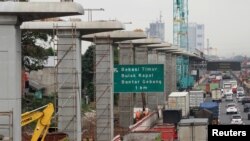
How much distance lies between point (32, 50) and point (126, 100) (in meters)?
12.0

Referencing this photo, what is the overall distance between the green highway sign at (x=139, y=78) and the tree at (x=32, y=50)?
15.1m

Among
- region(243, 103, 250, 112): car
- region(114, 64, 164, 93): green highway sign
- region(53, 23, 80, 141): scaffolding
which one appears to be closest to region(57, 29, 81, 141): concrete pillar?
region(53, 23, 80, 141): scaffolding

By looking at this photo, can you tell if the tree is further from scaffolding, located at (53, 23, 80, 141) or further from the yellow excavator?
the yellow excavator

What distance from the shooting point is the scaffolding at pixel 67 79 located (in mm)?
29000

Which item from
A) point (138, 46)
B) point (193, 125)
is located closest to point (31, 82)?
point (138, 46)

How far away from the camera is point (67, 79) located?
95.9 ft

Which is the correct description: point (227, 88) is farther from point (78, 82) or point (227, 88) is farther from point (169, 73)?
point (78, 82)

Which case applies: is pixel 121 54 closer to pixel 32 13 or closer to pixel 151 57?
pixel 151 57

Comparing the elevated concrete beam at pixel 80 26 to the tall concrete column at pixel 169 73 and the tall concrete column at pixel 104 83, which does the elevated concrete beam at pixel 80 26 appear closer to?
the tall concrete column at pixel 104 83

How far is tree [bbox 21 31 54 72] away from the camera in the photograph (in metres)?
55.6

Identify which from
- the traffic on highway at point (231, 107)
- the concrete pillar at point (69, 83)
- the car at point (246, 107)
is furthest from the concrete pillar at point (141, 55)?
the car at point (246, 107)

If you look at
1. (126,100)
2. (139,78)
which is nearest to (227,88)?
(126,100)

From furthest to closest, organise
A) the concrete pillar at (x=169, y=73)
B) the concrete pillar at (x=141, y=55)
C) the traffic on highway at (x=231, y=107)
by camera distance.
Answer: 1. the concrete pillar at (x=169, y=73)
2. the traffic on highway at (x=231, y=107)
3. the concrete pillar at (x=141, y=55)

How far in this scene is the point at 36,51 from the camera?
2251 inches
